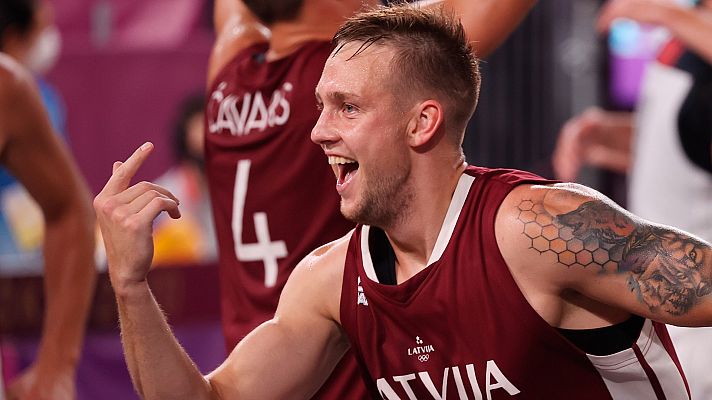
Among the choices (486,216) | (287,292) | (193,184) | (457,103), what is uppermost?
(457,103)

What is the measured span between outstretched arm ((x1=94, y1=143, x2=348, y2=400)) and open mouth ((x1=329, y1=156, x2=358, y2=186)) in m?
0.22

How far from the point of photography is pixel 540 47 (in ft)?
20.8

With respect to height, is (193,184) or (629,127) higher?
(629,127)

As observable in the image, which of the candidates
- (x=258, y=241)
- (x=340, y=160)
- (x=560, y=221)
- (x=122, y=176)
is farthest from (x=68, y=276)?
(x=560, y=221)

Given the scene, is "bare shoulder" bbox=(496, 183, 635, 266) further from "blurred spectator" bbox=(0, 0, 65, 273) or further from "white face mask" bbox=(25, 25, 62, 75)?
"white face mask" bbox=(25, 25, 62, 75)

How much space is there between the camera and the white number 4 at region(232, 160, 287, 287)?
307cm

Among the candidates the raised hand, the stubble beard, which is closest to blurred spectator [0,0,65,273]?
the raised hand

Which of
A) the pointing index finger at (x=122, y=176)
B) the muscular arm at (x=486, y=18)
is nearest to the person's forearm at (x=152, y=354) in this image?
the pointing index finger at (x=122, y=176)

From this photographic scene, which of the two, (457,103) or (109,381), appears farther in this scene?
(109,381)

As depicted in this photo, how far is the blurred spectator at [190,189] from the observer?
5973mm

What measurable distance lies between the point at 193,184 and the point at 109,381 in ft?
4.93

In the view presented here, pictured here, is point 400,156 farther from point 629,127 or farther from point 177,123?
point 177,123

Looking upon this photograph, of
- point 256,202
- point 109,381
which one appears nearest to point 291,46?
point 256,202

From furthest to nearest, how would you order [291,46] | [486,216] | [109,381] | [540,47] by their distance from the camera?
[540,47] < [109,381] < [291,46] < [486,216]
